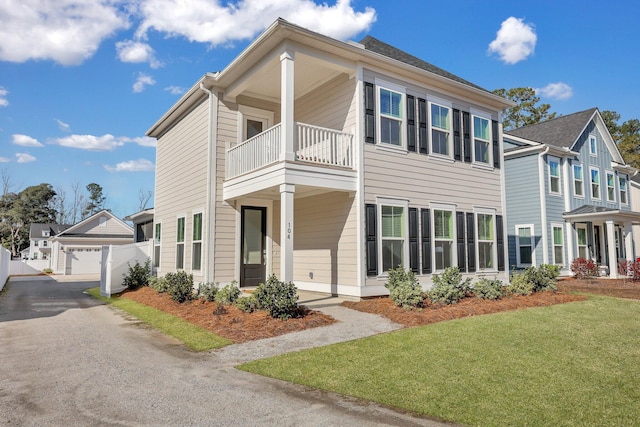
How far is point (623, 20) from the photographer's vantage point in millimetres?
14648

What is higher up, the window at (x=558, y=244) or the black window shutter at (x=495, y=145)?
the black window shutter at (x=495, y=145)

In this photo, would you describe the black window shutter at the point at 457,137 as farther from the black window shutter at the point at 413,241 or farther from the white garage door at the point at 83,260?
the white garage door at the point at 83,260

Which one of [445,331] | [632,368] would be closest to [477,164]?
[445,331]

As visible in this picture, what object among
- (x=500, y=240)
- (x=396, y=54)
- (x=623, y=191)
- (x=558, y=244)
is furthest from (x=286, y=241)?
(x=623, y=191)

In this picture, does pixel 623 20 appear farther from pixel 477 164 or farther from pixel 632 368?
pixel 632 368

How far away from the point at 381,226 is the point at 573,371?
6.34 m

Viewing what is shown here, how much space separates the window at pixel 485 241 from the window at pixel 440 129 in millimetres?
2705

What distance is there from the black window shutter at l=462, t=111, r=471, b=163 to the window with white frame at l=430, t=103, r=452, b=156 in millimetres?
756

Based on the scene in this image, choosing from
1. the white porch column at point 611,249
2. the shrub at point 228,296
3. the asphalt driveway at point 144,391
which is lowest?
the asphalt driveway at point 144,391

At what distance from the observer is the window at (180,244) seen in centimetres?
1407

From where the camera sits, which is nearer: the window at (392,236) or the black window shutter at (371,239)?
the black window shutter at (371,239)

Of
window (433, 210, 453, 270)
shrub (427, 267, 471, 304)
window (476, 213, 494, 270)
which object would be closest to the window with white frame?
window (433, 210, 453, 270)

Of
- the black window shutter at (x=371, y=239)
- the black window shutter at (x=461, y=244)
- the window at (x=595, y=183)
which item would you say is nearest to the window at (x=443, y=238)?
the black window shutter at (x=461, y=244)

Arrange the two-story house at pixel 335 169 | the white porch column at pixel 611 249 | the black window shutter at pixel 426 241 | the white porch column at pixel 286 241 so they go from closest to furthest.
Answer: the white porch column at pixel 286 241 < the two-story house at pixel 335 169 < the black window shutter at pixel 426 241 < the white porch column at pixel 611 249
